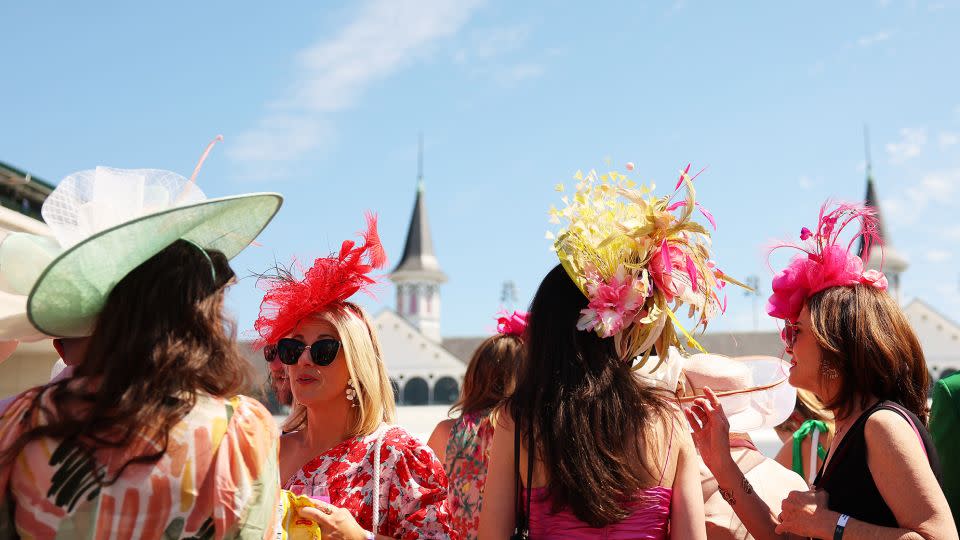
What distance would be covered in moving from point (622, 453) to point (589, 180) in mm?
923

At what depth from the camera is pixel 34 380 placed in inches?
452

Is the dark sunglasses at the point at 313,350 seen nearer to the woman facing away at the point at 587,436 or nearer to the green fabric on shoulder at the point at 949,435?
the woman facing away at the point at 587,436

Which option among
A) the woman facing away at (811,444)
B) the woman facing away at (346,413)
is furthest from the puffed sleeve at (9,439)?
the woman facing away at (811,444)

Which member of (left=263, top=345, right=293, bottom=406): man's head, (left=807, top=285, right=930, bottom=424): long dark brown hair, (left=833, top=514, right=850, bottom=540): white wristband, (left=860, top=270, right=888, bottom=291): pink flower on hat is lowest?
(left=833, top=514, right=850, bottom=540): white wristband

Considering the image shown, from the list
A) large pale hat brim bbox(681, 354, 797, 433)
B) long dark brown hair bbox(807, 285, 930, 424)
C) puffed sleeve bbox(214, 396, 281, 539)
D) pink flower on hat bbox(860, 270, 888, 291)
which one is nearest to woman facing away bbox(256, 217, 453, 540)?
puffed sleeve bbox(214, 396, 281, 539)

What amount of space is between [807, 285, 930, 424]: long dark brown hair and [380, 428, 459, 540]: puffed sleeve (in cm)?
129

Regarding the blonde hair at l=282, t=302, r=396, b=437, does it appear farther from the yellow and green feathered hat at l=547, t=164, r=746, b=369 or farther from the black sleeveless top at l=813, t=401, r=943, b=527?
the black sleeveless top at l=813, t=401, r=943, b=527

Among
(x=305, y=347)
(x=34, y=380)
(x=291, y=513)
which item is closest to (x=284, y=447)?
(x=305, y=347)

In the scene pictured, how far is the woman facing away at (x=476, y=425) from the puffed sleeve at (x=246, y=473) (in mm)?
1555

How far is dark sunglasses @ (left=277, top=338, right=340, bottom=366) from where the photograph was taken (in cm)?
334

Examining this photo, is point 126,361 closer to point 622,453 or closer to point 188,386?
point 188,386

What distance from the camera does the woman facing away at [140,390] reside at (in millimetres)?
1699

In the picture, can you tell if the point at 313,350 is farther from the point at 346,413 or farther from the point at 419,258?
the point at 419,258

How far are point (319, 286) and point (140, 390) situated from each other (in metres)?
1.69
